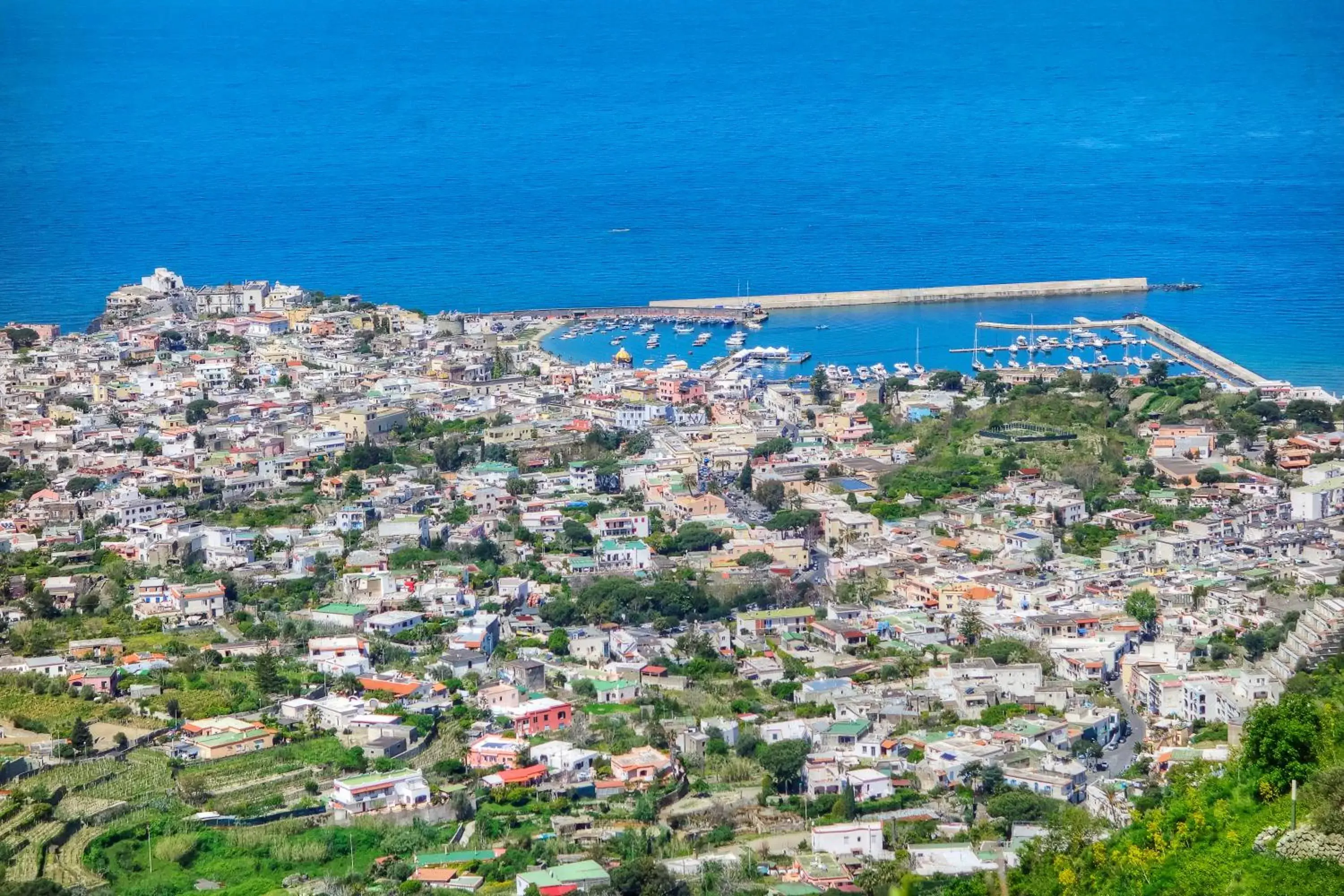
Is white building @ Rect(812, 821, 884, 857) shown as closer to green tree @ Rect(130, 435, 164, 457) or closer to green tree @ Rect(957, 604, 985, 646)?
green tree @ Rect(957, 604, 985, 646)

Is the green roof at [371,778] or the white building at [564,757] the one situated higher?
the white building at [564,757]

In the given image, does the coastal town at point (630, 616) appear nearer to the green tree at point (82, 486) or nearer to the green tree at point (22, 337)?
the green tree at point (82, 486)

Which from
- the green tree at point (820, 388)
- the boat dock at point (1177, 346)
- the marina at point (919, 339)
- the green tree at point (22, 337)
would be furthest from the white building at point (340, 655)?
the green tree at point (22, 337)

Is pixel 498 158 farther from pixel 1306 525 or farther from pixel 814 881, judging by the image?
pixel 814 881

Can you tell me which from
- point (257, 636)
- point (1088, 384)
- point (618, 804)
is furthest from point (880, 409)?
point (618, 804)

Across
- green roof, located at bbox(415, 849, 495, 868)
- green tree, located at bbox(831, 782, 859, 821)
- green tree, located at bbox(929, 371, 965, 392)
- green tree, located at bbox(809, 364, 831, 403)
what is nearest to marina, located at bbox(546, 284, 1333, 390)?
green tree, located at bbox(929, 371, 965, 392)

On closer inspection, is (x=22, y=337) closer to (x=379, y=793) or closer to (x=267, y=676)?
Result: (x=267, y=676)
